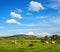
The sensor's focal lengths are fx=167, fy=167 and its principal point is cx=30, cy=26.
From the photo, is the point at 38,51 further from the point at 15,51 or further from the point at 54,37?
the point at 54,37

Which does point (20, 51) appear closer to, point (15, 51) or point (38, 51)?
point (15, 51)

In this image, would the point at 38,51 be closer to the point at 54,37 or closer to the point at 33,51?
the point at 33,51

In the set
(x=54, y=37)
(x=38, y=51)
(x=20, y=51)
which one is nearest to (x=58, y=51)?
(x=38, y=51)

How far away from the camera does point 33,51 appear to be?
146 feet

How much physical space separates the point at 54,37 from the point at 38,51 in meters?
82.3

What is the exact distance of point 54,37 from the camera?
12512 cm

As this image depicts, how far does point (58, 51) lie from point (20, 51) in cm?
1024

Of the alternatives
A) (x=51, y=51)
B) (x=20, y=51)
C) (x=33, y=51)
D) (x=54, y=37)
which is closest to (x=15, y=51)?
(x=20, y=51)

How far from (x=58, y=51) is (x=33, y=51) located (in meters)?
6.64

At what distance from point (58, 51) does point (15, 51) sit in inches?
458

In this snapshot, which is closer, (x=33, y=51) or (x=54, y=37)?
(x=33, y=51)

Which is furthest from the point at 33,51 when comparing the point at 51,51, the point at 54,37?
the point at 54,37

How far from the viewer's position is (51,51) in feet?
144

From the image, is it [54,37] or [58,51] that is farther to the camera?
[54,37]
